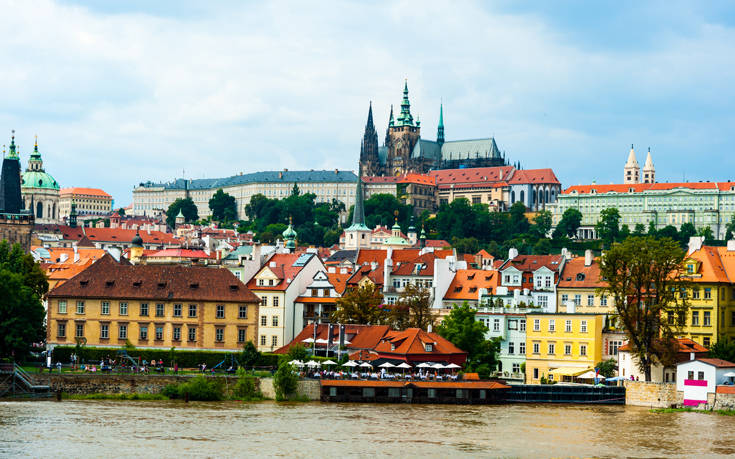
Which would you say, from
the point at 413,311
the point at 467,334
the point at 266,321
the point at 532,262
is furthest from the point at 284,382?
the point at 532,262

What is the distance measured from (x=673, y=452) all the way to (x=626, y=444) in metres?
2.64

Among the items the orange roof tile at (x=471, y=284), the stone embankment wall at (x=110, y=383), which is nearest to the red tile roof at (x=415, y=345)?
the stone embankment wall at (x=110, y=383)

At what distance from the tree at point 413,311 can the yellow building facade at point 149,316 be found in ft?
32.3

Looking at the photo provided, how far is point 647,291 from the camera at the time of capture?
244 feet

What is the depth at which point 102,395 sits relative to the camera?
7000 centimetres

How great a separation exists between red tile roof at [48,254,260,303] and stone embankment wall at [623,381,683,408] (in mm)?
25300

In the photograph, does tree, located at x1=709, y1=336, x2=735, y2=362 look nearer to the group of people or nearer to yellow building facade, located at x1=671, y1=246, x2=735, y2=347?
yellow building facade, located at x1=671, y1=246, x2=735, y2=347

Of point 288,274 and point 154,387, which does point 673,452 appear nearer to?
point 154,387

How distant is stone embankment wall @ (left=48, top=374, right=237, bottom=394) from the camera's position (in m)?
70.0

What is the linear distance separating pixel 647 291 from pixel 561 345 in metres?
8.39

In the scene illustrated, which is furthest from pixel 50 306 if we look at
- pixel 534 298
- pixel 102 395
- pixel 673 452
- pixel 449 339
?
pixel 673 452

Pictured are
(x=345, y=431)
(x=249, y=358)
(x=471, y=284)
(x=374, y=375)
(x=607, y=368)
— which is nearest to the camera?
(x=345, y=431)

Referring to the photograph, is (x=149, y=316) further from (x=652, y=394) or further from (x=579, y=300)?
(x=652, y=394)

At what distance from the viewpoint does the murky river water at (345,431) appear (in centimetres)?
5334
